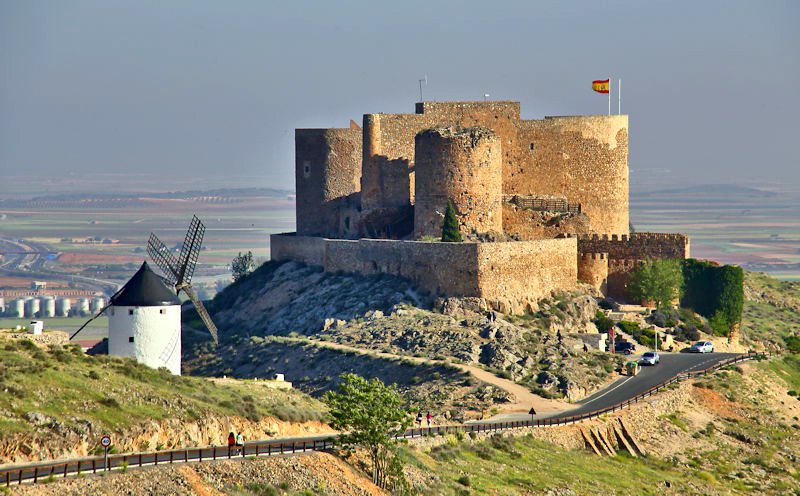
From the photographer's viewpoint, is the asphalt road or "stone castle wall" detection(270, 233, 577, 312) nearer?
the asphalt road

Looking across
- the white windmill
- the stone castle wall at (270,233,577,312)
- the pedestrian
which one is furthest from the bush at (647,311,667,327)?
the pedestrian

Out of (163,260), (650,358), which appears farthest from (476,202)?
(163,260)

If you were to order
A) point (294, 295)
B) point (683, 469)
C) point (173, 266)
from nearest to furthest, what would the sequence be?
1. point (683, 469)
2. point (173, 266)
3. point (294, 295)

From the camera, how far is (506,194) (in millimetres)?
73438

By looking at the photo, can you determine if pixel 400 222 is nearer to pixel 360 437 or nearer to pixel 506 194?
pixel 506 194

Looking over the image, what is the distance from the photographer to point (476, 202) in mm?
66500

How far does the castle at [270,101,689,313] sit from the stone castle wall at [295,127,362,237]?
0.05 m

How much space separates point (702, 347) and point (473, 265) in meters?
13.3

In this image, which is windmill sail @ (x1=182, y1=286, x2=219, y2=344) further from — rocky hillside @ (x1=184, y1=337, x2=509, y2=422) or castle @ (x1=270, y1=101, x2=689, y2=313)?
castle @ (x1=270, y1=101, x2=689, y2=313)

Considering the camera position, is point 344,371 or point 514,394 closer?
point 514,394

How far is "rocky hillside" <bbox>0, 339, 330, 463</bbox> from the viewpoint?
112 feet

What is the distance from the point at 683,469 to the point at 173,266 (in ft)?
86.7

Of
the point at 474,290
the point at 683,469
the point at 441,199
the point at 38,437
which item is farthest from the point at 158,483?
the point at 441,199

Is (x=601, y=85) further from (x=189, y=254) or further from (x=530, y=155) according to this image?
(x=189, y=254)
